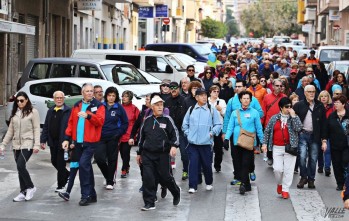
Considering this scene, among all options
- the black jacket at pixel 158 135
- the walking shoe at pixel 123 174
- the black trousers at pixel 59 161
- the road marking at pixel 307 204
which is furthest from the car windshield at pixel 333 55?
the black jacket at pixel 158 135

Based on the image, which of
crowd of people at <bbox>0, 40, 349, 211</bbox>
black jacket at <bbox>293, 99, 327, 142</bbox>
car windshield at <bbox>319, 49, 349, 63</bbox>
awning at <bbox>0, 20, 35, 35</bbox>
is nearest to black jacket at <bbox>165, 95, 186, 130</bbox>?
crowd of people at <bbox>0, 40, 349, 211</bbox>

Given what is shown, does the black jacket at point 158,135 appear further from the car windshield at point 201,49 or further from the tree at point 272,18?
the tree at point 272,18

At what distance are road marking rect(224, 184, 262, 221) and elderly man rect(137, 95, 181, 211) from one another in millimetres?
912

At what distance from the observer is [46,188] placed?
13500 millimetres

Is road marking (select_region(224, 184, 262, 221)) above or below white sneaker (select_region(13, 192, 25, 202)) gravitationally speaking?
below

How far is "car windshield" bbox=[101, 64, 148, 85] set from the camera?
21.3m

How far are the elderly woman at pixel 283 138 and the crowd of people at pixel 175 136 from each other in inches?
0.6

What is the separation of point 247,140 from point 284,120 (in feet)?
2.11

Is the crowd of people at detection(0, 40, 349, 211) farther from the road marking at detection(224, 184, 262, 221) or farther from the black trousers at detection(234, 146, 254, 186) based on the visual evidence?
the road marking at detection(224, 184, 262, 221)

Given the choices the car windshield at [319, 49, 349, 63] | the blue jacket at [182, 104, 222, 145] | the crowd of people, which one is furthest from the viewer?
the car windshield at [319, 49, 349, 63]

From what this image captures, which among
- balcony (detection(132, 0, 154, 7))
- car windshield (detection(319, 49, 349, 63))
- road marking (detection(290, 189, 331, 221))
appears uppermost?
balcony (detection(132, 0, 154, 7))

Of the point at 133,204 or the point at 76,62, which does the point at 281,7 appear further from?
the point at 133,204

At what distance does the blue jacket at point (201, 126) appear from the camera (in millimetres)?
13258

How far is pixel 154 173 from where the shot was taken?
39.3ft
